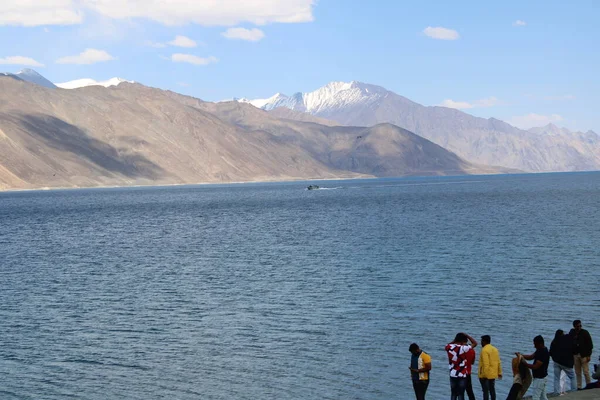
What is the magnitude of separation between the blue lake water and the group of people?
11.6ft

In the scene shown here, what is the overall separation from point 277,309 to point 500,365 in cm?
2121

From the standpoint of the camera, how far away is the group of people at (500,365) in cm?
2239

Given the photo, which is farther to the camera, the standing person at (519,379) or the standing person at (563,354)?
the standing person at (563,354)

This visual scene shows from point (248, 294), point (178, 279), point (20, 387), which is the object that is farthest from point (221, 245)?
point (20, 387)

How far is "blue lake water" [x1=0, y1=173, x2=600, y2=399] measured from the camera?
3058 cm

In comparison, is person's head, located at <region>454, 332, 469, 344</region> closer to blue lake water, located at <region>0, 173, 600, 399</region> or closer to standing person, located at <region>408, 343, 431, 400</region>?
standing person, located at <region>408, 343, 431, 400</region>

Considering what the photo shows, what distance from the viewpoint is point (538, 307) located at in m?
40.6

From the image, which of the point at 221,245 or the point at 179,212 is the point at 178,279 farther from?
the point at 179,212

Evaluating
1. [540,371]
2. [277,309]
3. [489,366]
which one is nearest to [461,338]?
[489,366]

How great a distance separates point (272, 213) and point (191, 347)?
344ft

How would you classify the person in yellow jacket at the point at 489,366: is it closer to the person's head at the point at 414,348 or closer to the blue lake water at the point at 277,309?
the person's head at the point at 414,348

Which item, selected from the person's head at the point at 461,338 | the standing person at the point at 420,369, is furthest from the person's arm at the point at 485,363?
the standing person at the point at 420,369

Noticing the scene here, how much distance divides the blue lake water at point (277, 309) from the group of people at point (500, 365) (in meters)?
3.55

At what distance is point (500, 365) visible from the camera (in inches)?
902
